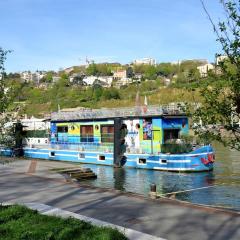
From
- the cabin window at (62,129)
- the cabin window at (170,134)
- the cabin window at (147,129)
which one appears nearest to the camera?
the cabin window at (170,134)

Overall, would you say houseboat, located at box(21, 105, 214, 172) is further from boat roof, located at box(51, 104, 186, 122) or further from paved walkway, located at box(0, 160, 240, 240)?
paved walkway, located at box(0, 160, 240, 240)

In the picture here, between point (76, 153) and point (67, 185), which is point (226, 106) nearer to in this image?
point (67, 185)

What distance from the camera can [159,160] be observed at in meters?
36.7

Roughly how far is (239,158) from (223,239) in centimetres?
3448

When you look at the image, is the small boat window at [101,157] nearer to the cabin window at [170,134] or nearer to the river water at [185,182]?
the river water at [185,182]

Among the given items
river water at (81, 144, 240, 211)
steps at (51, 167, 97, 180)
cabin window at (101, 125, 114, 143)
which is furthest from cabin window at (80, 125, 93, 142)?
steps at (51, 167, 97, 180)

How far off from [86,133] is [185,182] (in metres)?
17.0

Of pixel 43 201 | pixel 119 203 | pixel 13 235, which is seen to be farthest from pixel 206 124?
pixel 43 201

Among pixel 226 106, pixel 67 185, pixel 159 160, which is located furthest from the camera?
pixel 159 160

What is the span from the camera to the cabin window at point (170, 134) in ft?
125

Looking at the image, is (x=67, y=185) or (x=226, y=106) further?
(x=67, y=185)

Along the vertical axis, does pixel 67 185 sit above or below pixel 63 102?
below

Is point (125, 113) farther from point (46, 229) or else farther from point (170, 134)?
point (46, 229)

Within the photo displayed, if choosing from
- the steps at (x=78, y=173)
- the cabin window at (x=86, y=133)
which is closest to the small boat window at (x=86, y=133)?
the cabin window at (x=86, y=133)
